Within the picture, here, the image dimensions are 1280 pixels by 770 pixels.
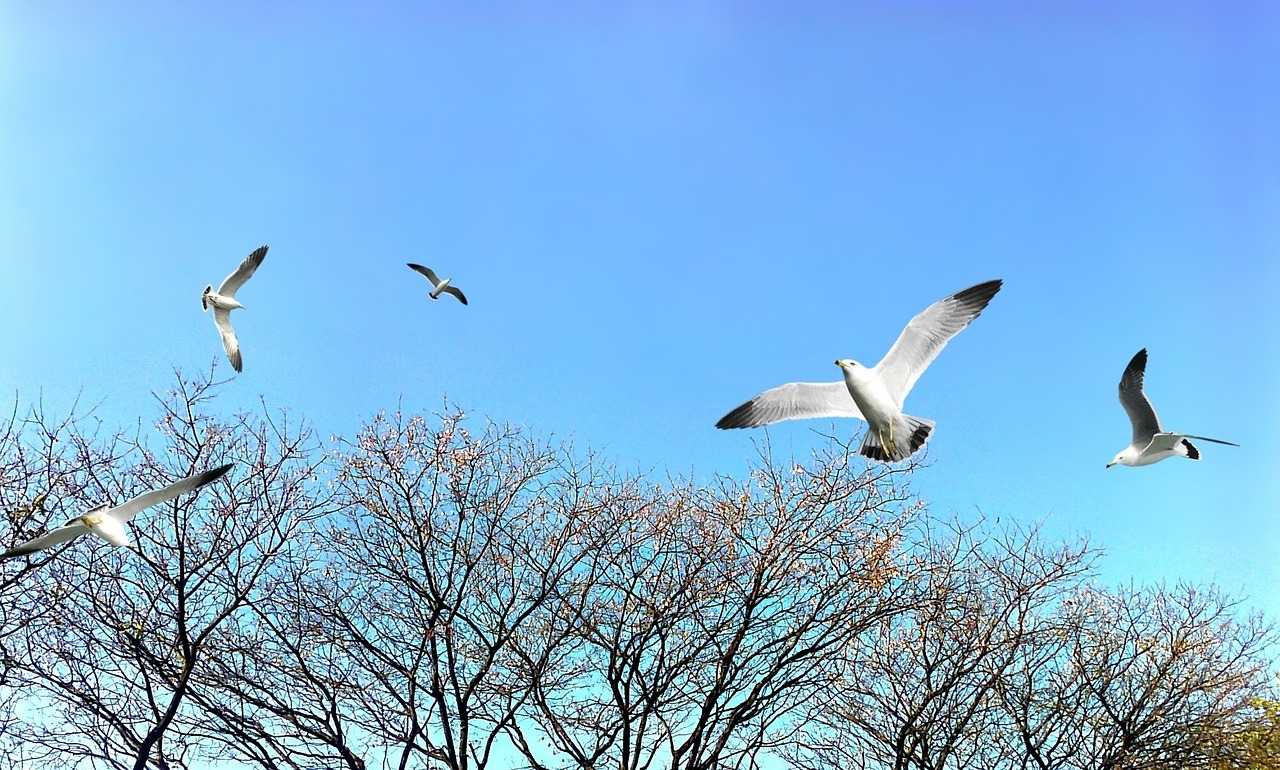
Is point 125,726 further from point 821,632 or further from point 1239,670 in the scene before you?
point 1239,670

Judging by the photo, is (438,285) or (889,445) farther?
(438,285)

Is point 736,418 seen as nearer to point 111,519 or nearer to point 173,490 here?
point 173,490

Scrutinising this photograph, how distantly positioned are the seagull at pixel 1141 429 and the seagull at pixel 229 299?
31.4 ft

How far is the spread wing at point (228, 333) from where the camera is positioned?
11992mm

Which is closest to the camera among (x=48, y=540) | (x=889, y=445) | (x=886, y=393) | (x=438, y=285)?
(x=48, y=540)

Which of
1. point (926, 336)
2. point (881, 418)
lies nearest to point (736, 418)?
point (881, 418)

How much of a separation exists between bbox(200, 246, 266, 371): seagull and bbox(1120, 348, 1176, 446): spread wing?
9626 millimetres

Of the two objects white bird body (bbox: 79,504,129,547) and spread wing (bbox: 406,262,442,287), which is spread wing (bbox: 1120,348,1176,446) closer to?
spread wing (bbox: 406,262,442,287)

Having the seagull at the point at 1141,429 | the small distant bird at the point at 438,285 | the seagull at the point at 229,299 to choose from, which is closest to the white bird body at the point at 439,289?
the small distant bird at the point at 438,285

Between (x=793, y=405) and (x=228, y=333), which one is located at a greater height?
(x=228, y=333)

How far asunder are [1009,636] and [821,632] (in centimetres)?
306

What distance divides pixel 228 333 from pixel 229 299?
17.8 inches

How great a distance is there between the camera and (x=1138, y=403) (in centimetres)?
1040

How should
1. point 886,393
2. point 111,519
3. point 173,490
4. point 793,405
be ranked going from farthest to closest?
point 793,405
point 886,393
point 111,519
point 173,490
